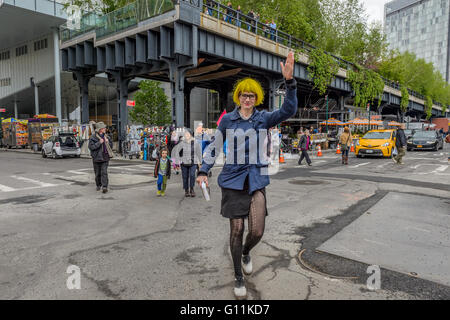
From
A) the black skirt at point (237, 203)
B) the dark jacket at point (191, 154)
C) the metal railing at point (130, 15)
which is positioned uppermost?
the metal railing at point (130, 15)

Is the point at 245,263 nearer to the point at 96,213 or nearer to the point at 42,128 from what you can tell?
the point at 96,213

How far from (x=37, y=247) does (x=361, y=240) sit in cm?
456

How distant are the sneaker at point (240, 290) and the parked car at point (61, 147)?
20402 millimetres

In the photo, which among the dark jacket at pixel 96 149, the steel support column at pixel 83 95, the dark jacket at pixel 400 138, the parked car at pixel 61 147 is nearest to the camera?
the dark jacket at pixel 96 149

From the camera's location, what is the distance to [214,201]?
7.32 meters

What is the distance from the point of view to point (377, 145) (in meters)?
18.2

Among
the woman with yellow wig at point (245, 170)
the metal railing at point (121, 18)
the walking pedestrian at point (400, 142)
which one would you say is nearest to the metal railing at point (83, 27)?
the metal railing at point (121, 18)

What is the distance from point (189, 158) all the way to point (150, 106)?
32173 mm

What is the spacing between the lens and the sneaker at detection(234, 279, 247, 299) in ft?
9.66

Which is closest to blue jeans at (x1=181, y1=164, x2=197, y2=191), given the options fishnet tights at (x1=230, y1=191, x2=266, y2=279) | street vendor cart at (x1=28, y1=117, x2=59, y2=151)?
fishnet tights at (x1=230, y1=191, x2=266, y2=279)

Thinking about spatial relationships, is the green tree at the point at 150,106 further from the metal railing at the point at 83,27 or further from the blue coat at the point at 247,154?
the blue coat at the point at 247,154

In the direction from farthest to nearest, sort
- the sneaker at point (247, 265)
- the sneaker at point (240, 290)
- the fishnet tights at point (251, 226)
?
the sneaker at point (247, 265)
the fishnet tights at point (251, 226)
the sneaker at point (240, 290)

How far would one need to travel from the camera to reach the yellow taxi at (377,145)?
59.5ft

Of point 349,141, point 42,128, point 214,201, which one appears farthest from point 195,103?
point 214,201
